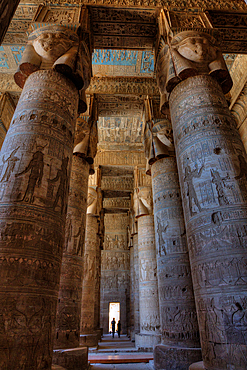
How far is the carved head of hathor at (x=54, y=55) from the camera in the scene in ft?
12.0

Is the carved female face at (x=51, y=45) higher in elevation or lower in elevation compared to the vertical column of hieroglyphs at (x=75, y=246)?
higher

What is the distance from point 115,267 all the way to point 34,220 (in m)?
14.2

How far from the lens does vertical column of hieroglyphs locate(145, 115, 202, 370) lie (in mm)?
4082

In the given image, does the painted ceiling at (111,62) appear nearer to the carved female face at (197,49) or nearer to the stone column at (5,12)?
the carved female face at (197,49)

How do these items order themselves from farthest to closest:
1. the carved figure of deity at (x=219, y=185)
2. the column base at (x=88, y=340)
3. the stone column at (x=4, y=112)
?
the column base at (x=88, y=340) → the stone column at (x=4, y=112) → the carved figure of deity at (x=219, y=185)

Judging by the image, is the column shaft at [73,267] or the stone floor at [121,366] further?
the stone floor at [121,366]

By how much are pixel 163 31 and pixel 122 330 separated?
1594 centimetres

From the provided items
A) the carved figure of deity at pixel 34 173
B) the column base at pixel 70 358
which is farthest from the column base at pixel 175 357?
the carved figure of deity at pixel 34 173

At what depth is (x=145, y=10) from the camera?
517 centimetres

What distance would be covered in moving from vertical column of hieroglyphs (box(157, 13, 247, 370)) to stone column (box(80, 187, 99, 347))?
5.60 metres

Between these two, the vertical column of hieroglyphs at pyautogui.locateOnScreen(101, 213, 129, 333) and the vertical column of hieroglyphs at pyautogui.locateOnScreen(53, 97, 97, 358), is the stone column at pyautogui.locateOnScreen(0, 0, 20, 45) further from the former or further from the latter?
the vertical column of hieroglyphs at pyautogui.locateOnScreen(101, 213, 129, 333)

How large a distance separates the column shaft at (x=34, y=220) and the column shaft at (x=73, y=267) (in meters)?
2.29

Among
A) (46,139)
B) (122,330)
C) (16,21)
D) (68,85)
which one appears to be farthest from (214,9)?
(122,330)

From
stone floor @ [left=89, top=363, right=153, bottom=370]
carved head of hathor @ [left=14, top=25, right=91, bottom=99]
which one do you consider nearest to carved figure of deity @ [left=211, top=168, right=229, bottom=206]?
carved head of hathor @ [left=14, top=25, right=91, bottom=99]
